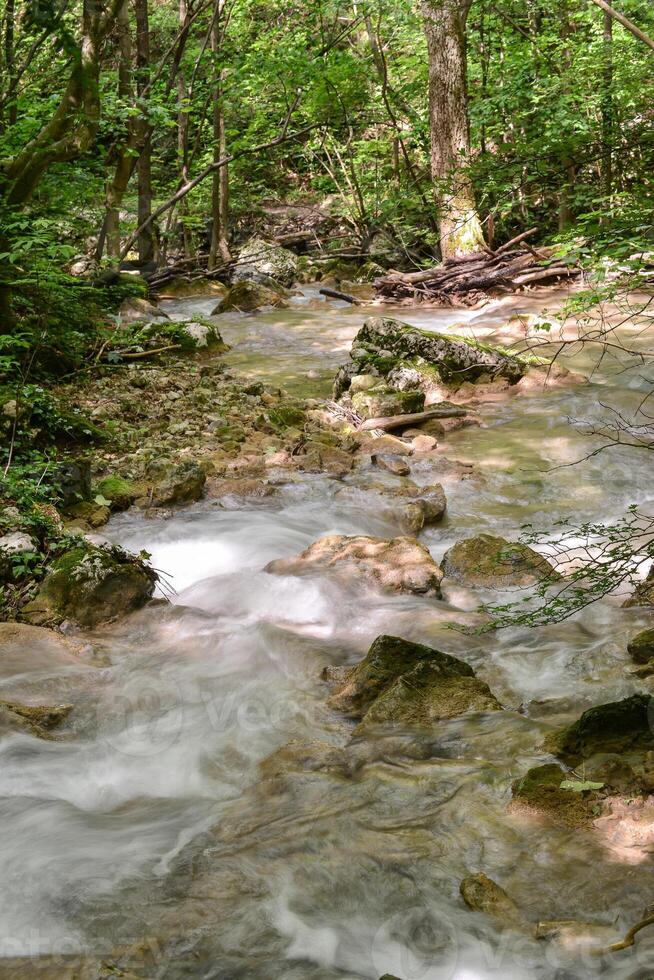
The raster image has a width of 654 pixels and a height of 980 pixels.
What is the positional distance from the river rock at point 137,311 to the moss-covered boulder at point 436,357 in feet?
12.4

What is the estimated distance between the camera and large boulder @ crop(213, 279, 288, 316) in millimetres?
15016

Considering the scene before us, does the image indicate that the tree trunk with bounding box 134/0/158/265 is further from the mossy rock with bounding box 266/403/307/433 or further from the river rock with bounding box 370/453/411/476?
the river rock with bounding box 370/453/411/476

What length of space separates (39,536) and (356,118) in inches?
553

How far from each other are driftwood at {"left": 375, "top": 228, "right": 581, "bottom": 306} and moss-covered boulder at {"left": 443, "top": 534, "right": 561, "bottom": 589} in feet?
29.5

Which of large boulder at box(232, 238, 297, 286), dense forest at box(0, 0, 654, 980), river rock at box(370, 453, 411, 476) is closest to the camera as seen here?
dense forest at box(0, 0, 654, 980)

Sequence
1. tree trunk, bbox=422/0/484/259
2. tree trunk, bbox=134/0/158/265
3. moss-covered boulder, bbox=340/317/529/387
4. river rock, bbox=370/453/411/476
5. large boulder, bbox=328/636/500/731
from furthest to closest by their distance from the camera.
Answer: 1. tree trunk, bbox=422/0/484/259
2. tree trunk, bbox=134/0/158/265
3. moss-covered boulder, bbox=340/317/529/387
4. river rock, bbox=370/453/411/476
5. large boulder, bbox=328/636/500/731

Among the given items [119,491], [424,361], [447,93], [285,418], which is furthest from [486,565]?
[447,93]

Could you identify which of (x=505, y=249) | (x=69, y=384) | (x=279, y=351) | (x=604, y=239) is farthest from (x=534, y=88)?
(x=604, y=239)

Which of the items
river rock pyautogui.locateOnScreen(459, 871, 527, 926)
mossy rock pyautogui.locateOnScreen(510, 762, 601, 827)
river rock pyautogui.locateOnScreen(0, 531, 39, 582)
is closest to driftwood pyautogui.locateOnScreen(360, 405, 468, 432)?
river rock pyautogui.locateOnScreen(0, 531, 39, 582)

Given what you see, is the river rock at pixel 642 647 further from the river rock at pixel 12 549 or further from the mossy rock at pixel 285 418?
the mossy rock at pixel 285 418

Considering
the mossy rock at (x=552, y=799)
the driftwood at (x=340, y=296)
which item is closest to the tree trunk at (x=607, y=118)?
the mossy rock at (x=552, y=799)

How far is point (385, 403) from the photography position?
9.08 metres

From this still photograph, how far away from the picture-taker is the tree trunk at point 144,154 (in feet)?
43.1

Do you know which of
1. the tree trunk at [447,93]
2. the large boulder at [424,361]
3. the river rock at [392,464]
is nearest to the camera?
the river rock at [392,464]
